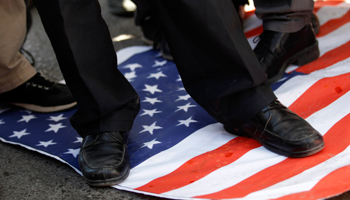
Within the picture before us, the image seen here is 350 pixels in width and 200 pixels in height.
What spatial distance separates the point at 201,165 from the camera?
3.56 ft

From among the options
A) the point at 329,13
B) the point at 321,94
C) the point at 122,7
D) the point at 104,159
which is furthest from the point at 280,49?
the point at 122,7

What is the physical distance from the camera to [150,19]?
2164 millimetres

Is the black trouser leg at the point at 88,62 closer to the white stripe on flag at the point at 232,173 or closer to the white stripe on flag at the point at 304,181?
the white stripe on flag at the point at 232,173

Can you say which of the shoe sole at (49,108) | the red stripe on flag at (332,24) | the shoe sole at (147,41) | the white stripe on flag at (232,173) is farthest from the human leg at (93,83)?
the red stripe on flag at (332,24)

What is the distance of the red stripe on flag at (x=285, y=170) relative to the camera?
92 cm

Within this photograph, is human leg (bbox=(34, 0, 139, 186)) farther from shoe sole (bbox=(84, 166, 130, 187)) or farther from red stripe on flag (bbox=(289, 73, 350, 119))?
red stripe on flag (bbox=(289, 73, 350, 119))

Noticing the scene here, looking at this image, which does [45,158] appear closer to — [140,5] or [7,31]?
[7,31]

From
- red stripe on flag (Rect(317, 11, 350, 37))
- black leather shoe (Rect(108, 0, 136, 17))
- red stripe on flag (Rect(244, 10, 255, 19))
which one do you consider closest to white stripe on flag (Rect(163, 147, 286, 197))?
red stripe on flag (Rect(317, 11, 350, 37))

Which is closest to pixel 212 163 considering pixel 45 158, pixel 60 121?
pixel 45 158

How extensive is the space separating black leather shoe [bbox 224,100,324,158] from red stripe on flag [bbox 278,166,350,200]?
116mm

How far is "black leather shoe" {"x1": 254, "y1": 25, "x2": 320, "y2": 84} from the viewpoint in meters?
1.51

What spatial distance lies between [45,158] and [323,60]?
1335 mm

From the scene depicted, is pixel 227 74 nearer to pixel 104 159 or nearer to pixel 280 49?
pixel 104 159

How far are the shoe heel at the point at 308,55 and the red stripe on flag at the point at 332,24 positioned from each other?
0.31 meters
